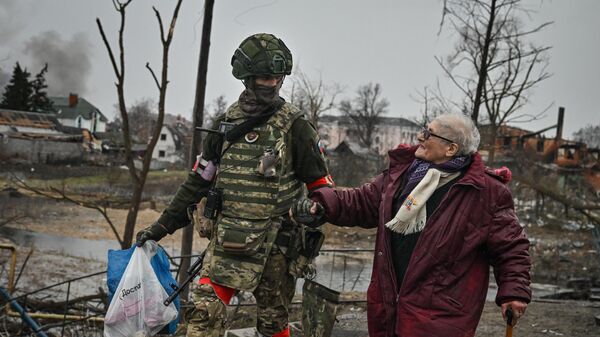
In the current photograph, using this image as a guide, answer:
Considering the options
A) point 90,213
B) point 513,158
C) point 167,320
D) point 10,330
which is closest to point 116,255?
point 167,320

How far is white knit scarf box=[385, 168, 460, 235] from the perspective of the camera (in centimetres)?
323

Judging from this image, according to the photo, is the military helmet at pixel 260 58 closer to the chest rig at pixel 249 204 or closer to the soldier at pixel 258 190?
the soldier at pixel 258 190

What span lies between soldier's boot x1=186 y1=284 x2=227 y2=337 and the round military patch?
0.95 m

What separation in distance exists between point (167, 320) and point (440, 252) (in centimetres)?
209

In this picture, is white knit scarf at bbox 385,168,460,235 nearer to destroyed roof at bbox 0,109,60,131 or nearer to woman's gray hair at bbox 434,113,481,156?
woman's gray hair at bbox 434,113,481,156

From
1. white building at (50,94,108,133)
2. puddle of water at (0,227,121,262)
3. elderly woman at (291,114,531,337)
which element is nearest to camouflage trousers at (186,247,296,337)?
elderly woman at (291,114,531,337)

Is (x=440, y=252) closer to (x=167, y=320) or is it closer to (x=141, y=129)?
(x=167, y=320)

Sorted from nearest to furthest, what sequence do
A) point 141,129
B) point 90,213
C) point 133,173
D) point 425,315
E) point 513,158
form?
point 425,315
point 133,173
point 90,213
point 513,158
point 141,129

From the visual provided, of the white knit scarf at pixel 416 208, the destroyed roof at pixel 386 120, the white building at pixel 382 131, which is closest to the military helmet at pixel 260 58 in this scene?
the white knit scarf at pixel 416 208

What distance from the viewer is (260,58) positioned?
13.1 feet

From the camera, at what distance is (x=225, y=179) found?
4.03 m

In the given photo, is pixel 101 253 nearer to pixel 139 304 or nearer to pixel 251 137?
pixel 139 304

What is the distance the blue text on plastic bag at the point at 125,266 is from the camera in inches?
169

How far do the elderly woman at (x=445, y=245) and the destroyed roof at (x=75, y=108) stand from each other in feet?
284
